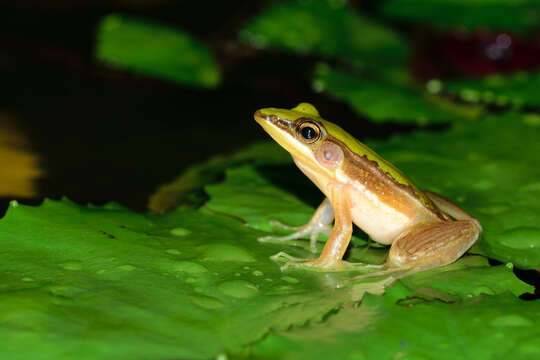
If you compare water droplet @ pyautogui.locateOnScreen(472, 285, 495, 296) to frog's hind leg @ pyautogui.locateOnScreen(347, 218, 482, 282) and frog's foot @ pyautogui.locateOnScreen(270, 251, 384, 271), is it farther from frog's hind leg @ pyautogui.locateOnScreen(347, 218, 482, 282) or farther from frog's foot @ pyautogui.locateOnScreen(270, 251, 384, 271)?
frog's foot @ pyautogui.locateOnScreen(270, 251, 384, 271)

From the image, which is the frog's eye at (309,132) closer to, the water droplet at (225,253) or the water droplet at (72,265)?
the water droplet at (225,253)

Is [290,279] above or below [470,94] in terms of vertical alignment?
below

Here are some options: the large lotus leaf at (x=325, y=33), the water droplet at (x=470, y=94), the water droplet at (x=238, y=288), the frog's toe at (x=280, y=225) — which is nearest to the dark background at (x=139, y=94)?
the large lotus leaf at (x=325, y=33)

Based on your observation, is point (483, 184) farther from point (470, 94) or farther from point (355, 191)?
point (470, 94)

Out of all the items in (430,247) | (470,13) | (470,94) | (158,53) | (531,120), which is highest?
(470,13)

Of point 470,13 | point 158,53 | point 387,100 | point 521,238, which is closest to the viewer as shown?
point 521,238

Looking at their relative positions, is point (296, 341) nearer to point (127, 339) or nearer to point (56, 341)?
point (127, 339)

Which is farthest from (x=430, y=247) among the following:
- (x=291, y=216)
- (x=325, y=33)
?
(x=325, y=33)
